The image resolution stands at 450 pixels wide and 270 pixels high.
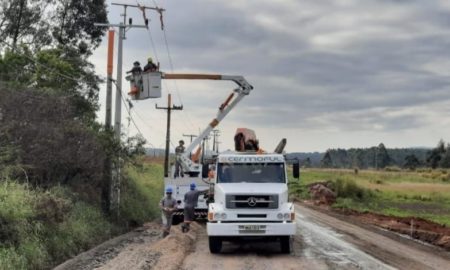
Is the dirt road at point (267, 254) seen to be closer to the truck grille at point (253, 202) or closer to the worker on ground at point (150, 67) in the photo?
the truck grille at point (253, 202)

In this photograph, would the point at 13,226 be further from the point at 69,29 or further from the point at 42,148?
the point at 69,29

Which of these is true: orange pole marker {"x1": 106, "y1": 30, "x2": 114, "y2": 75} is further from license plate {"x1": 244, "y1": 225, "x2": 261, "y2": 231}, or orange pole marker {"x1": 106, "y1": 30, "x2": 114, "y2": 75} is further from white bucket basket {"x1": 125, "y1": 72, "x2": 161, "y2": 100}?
license plate {"x1": 244, "y1": 225, "x2": 261, "y2": 231}

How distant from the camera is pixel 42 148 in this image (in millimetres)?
19828

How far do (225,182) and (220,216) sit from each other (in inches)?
57.6

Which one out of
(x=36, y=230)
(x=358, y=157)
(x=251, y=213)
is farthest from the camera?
(x=358, y=157)

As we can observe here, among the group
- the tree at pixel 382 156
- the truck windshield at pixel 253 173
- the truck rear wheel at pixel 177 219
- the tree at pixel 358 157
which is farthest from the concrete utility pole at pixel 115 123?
the tree at pixel 358 157

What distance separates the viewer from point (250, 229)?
1717cm

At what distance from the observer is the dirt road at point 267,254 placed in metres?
15.3

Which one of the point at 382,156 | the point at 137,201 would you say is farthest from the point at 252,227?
the point at 382,156

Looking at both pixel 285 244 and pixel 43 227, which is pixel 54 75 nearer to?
pixel 43 227

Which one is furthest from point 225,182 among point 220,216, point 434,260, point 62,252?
point 434,260

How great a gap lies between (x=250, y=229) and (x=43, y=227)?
18.2ft

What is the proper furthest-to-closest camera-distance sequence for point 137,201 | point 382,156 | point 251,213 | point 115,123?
point 382,156
point 137,201
point 115,123
point 251,213

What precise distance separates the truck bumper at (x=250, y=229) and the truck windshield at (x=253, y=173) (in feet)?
5.58
